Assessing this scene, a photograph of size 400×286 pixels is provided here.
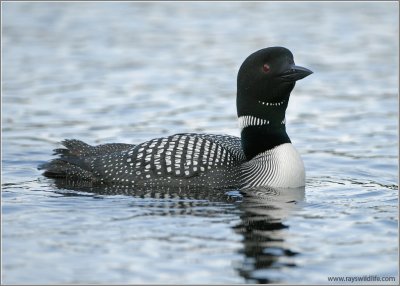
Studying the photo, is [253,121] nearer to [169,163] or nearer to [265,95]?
[265,95]

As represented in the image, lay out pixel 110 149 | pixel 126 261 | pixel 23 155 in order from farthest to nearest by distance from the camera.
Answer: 1. pixel 23 155
2. pixel 110 149
3. pixel 126 261

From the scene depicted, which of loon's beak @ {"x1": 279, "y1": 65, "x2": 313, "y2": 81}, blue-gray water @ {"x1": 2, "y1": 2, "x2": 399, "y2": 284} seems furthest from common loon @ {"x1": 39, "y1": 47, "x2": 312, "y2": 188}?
blue-gray water @ {"x1": 2, "y1": 2, "x2": 399, "y2": 284}

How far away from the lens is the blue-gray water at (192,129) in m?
5.62

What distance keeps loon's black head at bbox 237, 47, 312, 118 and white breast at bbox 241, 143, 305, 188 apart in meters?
0.32

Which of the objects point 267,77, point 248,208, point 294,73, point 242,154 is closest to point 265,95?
point 267,77

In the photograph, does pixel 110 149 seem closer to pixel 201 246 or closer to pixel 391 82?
pixel 201 246

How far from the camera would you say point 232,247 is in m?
5.83

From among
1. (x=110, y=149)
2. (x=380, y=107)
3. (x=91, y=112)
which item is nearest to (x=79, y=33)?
(x=91, y=112)

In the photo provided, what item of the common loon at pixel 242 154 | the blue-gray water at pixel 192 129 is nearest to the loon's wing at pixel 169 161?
the common loon at pixel 242 154

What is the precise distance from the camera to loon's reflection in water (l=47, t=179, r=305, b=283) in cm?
557

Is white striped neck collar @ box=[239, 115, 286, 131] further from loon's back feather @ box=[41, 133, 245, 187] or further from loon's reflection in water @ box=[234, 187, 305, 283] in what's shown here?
loon's reflection in water @ box=[234, 187, 305, 283]

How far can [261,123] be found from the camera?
7508mm

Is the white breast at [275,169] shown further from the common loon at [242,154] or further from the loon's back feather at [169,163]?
the loon's back feather at [169,163]

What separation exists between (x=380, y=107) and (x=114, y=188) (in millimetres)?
4262
